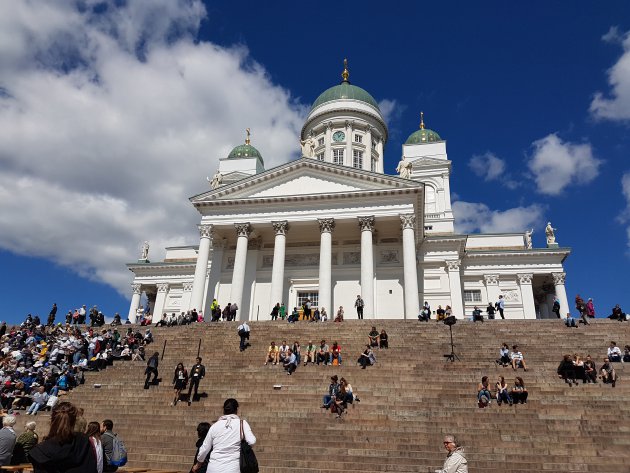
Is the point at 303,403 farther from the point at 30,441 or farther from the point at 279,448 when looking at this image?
the point at 30,441

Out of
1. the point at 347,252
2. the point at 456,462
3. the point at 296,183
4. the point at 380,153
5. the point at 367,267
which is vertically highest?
the point at 380,153

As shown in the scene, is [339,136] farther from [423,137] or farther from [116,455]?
[116,455]

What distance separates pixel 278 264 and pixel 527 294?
22.0 meters

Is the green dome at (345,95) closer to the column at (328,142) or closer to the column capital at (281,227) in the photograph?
the column at (328,142)

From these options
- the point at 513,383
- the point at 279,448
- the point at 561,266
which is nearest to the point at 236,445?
the point at 279,448

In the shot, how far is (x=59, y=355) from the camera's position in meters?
18.7

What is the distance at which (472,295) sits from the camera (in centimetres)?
3919

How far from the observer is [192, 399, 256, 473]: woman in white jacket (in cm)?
499

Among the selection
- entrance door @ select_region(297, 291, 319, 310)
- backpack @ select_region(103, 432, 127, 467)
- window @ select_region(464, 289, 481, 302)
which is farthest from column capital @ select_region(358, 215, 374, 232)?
backpack @ select_region(103, 432, 127, 467)

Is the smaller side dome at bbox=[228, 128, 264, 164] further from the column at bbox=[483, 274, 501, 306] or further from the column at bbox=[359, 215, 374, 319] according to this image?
the column at bbox=[483, 274, 501, 306]

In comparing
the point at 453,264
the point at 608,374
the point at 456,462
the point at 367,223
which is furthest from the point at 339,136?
the point at 456,462

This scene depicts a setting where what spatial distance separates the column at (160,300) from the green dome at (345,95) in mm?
26250

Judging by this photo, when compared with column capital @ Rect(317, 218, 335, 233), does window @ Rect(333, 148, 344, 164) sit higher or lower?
higher

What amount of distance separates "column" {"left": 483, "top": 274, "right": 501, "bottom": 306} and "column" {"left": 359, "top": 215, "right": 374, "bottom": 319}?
565 inches
